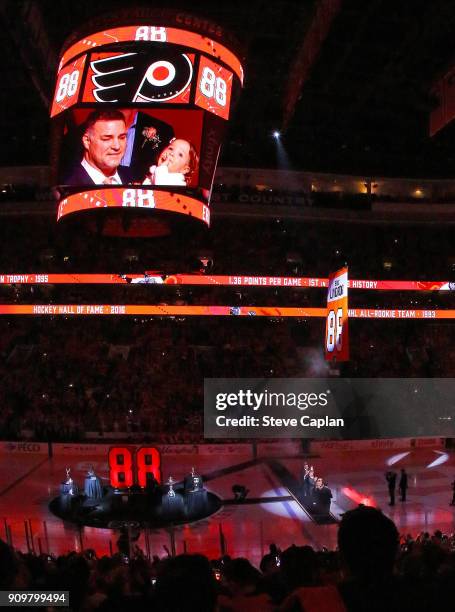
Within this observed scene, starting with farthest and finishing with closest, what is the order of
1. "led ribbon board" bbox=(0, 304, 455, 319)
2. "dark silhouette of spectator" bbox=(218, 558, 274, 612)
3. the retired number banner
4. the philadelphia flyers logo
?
"led ribbon board" bbox=(0, 304, 455, 319), the retired number banner, the philadelphia flyers logo, "dark silhouette of spectator" bbox=(218, 558, 274, 612)

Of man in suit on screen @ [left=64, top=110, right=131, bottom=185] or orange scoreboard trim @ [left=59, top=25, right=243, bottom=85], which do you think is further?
orange scoreboard trim @ [left=59, top=25, right=243, bottom=85]

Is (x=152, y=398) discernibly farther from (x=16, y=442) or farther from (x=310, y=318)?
(x=310, y=318)

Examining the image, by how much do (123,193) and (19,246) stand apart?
1044 inches

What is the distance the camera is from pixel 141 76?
10195 millimetres

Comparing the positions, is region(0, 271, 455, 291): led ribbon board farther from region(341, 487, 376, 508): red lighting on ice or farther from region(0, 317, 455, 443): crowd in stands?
region(341, 487, 376, 508): red lighting on ice

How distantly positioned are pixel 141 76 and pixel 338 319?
6295 millimetres

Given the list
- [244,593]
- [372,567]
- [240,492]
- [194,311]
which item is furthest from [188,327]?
[372,567]

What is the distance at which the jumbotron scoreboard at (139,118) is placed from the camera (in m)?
10.0

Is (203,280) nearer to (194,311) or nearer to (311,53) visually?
(194,311)

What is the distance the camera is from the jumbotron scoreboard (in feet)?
32.8

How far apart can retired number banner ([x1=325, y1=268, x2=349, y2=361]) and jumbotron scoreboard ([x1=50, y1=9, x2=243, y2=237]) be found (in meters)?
3.77

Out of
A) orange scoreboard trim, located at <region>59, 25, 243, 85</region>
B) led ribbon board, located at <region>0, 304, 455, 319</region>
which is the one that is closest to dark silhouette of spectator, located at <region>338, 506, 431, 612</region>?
orange scoreboard trim, located at <region>59, 25, 243, 85</region>

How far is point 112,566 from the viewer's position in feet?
19.7

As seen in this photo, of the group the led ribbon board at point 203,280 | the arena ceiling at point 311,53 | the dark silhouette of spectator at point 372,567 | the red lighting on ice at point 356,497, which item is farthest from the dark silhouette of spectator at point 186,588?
the led ribbon board at point 203,280
